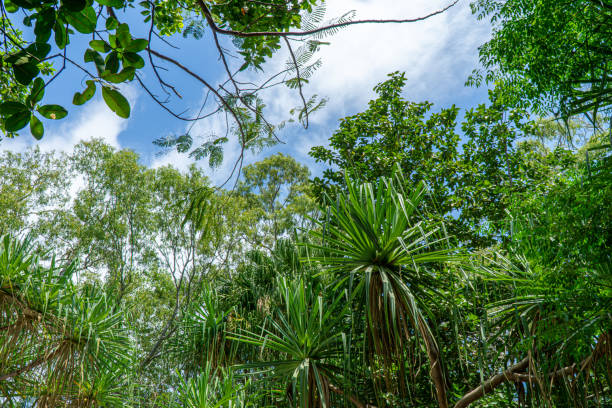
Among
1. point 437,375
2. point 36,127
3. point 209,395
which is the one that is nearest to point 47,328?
point 209,395

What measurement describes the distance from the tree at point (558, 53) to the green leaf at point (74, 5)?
98.7 inches

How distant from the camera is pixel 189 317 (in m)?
5.17

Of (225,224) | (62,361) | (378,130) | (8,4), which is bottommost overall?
A: (62,361)

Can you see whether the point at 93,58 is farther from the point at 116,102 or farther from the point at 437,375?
the point at 437,375

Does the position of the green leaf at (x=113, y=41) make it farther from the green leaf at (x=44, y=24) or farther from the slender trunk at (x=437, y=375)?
the slender trunk at (x=437, y=375)

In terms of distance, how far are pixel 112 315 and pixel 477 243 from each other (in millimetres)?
4411

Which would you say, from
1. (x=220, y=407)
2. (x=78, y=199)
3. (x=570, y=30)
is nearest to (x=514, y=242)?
(x=570, y=30)

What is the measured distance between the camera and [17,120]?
0.83 meters

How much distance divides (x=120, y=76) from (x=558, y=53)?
303 cm

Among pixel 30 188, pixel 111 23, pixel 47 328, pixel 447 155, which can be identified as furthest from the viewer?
pixel 30 188

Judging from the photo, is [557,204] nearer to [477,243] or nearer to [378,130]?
[477,243]

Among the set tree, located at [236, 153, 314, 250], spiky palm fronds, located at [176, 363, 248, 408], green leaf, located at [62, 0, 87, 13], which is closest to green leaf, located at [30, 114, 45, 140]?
green leaf, located at [62, 0, 87, 13]

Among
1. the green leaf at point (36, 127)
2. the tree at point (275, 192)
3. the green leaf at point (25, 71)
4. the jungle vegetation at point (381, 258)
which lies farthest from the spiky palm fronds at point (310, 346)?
the tree at point (275, 192)

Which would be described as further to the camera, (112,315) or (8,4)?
(112,315)
